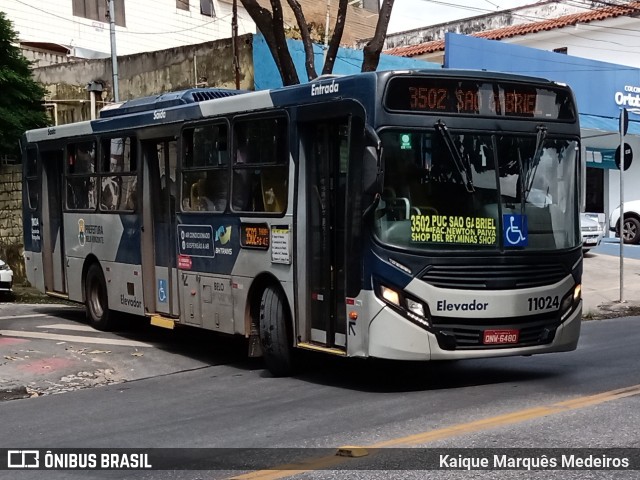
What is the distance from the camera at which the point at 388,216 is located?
8.60 meters

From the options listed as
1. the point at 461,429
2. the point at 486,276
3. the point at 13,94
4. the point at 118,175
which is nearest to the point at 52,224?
the point at 118,175

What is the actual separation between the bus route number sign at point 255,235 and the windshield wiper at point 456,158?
2.28 meters

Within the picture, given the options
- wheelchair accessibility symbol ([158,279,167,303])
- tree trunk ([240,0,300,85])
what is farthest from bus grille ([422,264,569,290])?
tree trunk ([240,0,300,85])

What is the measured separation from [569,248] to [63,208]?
8356 mm

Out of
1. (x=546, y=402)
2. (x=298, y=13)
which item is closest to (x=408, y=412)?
(x=546, y=402)

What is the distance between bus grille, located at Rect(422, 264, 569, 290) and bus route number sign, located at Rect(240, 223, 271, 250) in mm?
2143

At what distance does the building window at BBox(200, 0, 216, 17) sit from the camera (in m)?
37.4

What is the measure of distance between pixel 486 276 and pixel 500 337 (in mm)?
589

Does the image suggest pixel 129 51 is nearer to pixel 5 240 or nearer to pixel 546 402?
pixel 5 240

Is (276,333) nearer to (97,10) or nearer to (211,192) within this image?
(211,192)

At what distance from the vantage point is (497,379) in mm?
9344

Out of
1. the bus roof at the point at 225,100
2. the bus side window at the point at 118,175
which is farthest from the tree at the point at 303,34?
the bus side window at the point at 118,175

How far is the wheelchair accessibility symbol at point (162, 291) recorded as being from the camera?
39.7 ft

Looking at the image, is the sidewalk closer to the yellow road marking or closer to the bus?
the bus
